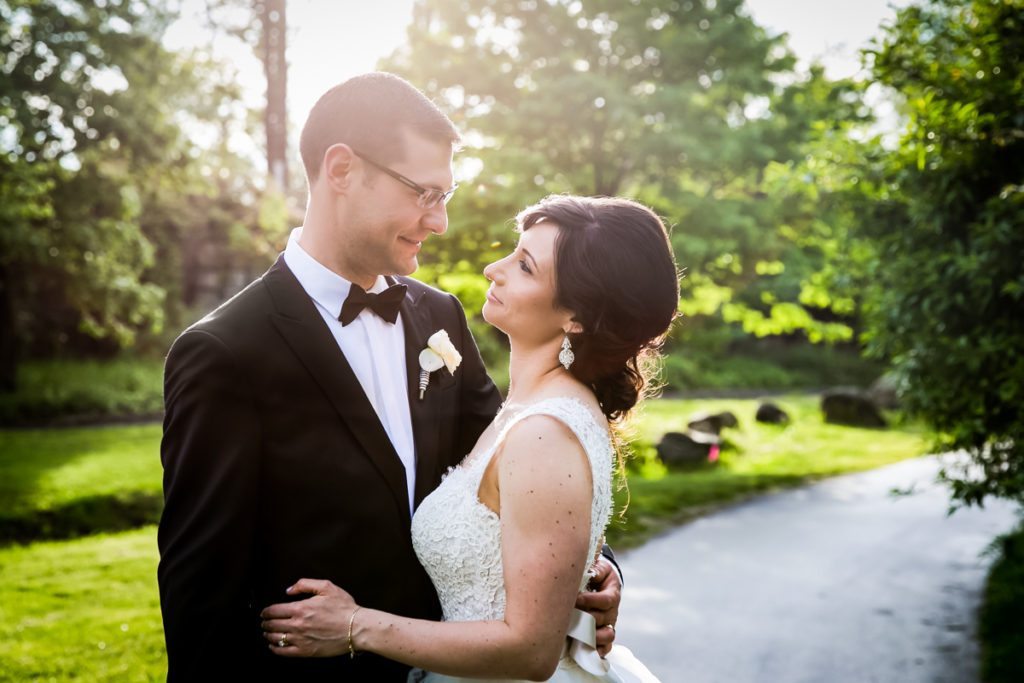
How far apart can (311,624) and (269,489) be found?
34cm

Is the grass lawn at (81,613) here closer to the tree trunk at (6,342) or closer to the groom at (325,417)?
the groom at (325,417)

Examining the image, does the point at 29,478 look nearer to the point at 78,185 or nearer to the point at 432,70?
the point at 78,185

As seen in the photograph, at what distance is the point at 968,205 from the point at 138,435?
1195cm

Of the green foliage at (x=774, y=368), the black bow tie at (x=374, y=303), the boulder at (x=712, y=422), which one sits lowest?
the green foliage at (x=774, y=368)

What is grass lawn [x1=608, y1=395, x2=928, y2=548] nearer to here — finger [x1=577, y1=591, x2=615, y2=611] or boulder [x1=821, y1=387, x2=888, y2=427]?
boulder [x1=821, y1=387, x2=888, y2=427]

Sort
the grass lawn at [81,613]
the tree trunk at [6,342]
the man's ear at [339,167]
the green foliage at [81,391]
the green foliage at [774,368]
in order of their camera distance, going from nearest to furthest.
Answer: the man's ear at [339,167], the grass lawn at [81,613], the green foliage at [81,391], the tree trunk at [6,342], the green foliage at [774,368]

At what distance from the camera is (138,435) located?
13.3m

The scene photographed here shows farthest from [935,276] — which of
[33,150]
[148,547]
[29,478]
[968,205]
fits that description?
[33,150]

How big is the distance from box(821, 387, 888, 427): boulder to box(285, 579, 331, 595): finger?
1938cm

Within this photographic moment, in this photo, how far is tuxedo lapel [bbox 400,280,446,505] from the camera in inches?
94.9

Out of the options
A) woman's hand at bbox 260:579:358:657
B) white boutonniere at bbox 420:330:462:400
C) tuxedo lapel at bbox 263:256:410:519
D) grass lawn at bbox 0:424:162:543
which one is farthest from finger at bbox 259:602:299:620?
grass lawn at bbox 0:424:162:543

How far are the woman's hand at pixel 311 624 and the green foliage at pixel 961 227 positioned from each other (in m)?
4.38

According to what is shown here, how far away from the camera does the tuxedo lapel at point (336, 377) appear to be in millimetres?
2193

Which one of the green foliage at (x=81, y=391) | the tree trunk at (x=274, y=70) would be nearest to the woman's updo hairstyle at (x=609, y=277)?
the tree trunk at (x=274, y=70)
